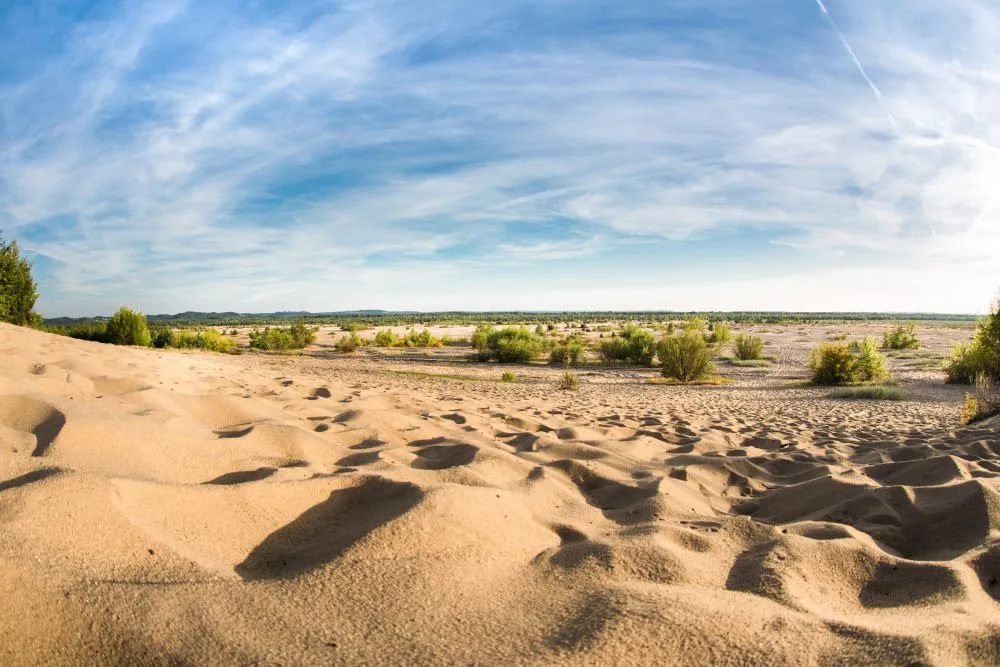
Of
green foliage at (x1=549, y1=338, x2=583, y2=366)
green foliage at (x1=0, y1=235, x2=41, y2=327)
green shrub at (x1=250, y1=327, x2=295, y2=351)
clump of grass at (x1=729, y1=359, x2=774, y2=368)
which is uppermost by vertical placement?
green foliage at (x1=0, y1=235, x2=41, y2=327)

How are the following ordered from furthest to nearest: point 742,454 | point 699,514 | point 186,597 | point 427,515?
1. point 742,454
2. point 699,514
3. point 427,515
4. point 186,597

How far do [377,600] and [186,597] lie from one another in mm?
620

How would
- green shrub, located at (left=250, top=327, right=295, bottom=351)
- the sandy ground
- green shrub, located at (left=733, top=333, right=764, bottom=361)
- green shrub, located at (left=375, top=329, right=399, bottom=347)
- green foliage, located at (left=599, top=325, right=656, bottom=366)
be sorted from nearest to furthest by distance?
the sandy ground
green foliage, located at (left=599, top=325, right=656, bottom=366)
green shrub, located at (left=733, top=333, right=764, bottom=361)
green shrub, located at (left=250, top=327, right=295, bottom=351)
green shrub, located at (left=375, top=329, right=399, bottom=347)

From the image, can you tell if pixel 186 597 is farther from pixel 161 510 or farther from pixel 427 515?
pixel 427 515

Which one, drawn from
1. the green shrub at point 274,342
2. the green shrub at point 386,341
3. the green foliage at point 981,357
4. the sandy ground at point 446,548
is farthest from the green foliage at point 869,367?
the green shrub at point 274,342

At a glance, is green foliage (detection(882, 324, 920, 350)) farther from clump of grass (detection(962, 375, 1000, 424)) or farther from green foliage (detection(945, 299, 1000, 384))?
clump of grass (detection(962, 375, 1000, 424))

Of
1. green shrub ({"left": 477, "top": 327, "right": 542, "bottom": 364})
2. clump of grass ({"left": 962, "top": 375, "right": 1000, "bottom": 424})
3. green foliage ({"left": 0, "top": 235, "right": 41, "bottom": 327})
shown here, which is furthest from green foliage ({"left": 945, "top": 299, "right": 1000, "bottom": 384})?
green foliage ({"left": 0, "top": 235, "right": 41, "bottom": 327})

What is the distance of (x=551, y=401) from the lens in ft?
36.5

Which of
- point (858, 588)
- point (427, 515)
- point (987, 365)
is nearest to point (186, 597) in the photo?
point (427, 515)

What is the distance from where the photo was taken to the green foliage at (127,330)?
72.1 feet

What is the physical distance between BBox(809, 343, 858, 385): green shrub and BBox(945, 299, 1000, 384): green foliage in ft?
8.62

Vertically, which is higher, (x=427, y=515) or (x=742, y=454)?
(x=427, y=515)

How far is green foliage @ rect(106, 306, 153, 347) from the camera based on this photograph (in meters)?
22.0

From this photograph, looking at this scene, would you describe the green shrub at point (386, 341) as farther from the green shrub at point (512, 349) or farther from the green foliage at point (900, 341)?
the green foliage at point (900, 341)
